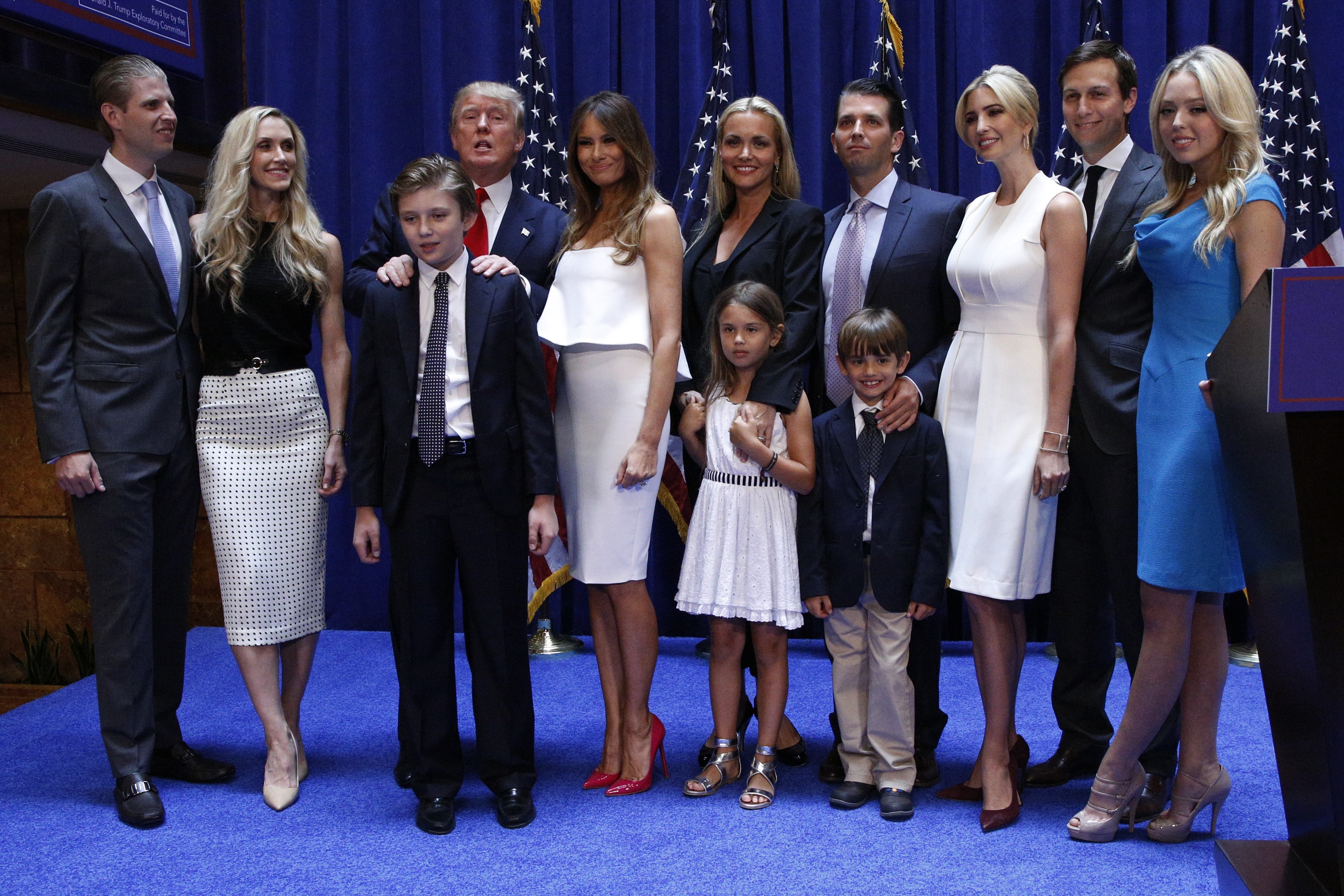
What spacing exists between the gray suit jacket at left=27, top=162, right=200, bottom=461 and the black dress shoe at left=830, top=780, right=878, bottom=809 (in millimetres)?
1895

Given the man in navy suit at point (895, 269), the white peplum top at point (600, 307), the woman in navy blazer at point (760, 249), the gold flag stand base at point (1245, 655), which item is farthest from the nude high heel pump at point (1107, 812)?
the gold flag stand base at point (1245, 655)

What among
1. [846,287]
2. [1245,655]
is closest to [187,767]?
[846,287]

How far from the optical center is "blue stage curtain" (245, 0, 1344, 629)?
171 inches

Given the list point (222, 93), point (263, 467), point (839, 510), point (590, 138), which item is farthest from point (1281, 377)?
point (222, 93)

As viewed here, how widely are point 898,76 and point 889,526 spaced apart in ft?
7.66

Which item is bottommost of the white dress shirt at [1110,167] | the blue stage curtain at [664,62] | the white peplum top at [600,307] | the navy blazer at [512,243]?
the white peplum top at [600,307]

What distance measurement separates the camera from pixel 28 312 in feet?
9.08

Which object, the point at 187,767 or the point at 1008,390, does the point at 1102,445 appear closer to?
the point at 1008,390

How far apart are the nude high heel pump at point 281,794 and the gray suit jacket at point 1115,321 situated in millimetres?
2155

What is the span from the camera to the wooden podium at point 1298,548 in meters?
1.31

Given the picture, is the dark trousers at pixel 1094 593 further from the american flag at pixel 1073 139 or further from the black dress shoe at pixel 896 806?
→ the american flag at pixel 1073 139

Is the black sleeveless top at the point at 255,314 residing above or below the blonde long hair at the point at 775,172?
below

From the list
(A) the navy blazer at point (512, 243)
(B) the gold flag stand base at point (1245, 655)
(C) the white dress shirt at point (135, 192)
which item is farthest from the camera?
(B) the gold flag stand base at point (1245, 655)

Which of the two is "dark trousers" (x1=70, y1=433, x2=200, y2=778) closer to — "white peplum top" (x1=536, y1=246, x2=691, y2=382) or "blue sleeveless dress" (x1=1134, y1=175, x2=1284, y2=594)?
"white peplum top" (x1=536, y1=246, x2=691, y2=382)
